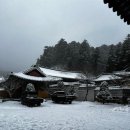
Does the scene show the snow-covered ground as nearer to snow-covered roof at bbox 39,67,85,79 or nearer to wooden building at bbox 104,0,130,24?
wooden building at bbox 104,0,130,24

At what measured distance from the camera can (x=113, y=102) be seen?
38031 mm

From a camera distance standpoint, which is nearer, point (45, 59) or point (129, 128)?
point (129, 128)

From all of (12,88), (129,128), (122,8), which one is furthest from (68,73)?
(122,8)

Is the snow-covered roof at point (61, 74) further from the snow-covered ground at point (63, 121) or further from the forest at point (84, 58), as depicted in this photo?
the snow-covered ground at point (63, 121)

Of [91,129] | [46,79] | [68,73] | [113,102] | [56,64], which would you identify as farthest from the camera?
[56,64]

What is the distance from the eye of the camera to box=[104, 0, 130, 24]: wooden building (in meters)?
7.31

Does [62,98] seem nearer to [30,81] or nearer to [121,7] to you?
[30,81]

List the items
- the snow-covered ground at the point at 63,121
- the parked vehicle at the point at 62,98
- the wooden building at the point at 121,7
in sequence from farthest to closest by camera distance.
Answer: the parked vehicle at the point at 62,98 → the snow-covered ground at the point at 63,121 → the wooden building at the point at 121,7

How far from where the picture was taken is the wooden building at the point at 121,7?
288 inches

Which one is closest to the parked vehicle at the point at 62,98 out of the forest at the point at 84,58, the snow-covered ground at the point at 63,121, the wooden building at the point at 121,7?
the snow-covered ground at the point at 63,121

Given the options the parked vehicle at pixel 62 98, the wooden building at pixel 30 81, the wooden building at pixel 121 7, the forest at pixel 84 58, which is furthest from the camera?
the forest at pixel 84 58

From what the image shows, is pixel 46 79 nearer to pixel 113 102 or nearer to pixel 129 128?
pixel 113 102

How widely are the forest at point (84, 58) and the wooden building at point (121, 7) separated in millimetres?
62020

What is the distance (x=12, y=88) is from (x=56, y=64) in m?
49.0
